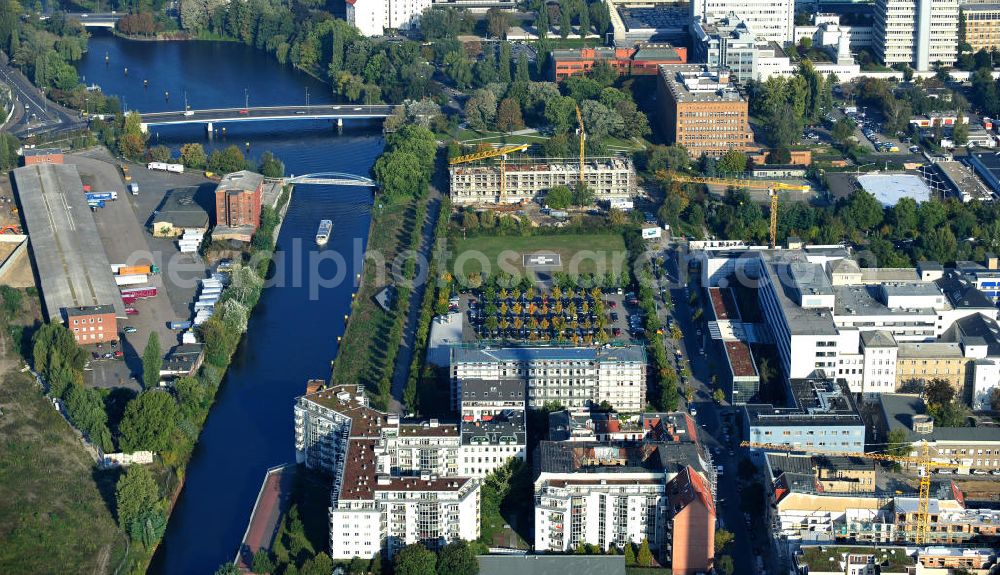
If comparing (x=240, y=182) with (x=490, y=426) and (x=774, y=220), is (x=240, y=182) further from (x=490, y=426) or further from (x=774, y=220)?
(x=490, y=426)

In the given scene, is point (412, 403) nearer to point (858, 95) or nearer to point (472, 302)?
point (472, 302)

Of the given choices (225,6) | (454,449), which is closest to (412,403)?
(454,449)

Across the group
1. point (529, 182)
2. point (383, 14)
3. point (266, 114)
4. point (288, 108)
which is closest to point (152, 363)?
point (529, 182)

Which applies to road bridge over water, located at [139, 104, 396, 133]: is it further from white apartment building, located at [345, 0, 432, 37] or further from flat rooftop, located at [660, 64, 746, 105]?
flat rooftop, located at [660, 64, 746, 105]

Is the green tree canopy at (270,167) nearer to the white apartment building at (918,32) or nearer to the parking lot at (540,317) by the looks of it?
the parking lot at (540,317)

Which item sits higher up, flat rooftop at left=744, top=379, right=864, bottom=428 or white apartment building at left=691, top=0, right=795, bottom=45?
white apartment building at left=691, top=0, right=795, bottom=45

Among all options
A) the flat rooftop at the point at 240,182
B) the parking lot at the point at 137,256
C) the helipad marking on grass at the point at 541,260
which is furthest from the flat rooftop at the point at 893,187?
the parking lot at the point at 137,256

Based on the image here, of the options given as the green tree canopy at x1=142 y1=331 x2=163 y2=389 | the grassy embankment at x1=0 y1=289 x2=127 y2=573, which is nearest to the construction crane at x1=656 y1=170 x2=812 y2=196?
the green tree canopy at x1=142 y1=331 x2=163 y2=389
